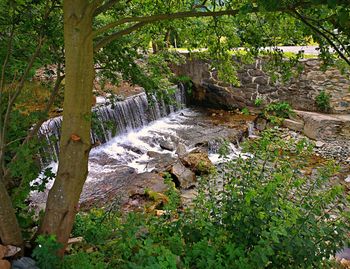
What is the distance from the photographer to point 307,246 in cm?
232

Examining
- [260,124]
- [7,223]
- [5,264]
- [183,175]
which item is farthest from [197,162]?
[5,264]

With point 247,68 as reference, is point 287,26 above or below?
above

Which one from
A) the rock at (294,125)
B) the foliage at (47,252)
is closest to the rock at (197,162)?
the rock at (294,125)

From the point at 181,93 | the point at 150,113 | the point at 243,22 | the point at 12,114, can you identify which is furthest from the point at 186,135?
the point at 12,114

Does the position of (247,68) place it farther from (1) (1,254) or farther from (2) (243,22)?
(1) (1,254)

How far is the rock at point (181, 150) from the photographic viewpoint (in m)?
8.00

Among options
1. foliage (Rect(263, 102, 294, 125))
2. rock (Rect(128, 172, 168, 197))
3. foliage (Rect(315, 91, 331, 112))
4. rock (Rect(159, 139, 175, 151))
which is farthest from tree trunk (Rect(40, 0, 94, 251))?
foliage (Rect(315, 91, 331, 112))

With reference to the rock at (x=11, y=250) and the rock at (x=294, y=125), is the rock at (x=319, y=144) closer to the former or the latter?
the rock at (x=294, y=125)

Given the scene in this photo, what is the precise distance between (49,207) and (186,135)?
6.86 metres

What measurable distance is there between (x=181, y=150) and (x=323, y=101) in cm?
433

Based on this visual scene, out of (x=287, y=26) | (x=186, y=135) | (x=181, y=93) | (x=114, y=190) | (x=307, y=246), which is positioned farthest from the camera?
(x=181, y=93)

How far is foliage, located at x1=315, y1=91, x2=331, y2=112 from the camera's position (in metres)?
9.42

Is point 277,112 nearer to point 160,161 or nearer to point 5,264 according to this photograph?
point 160,161

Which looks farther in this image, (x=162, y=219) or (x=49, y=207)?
(x=162, y=219)
